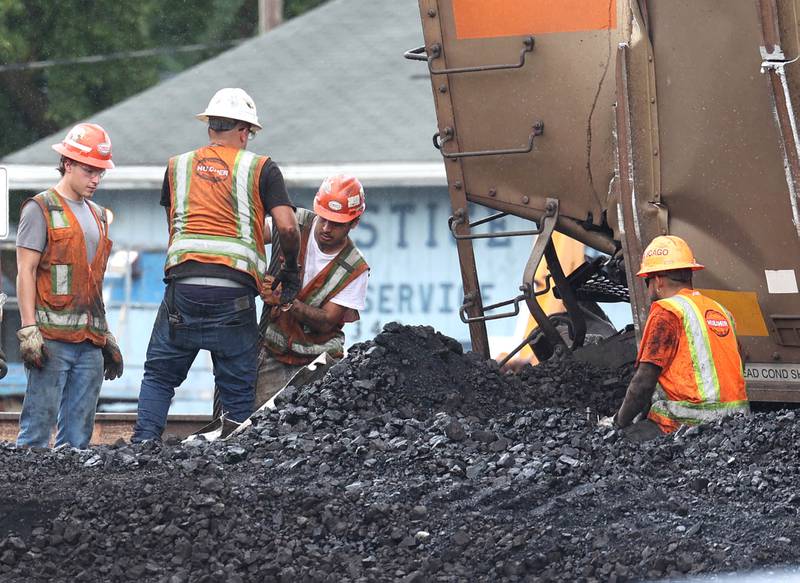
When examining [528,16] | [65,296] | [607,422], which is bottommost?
[607,422]

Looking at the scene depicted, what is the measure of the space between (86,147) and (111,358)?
1.08 meters

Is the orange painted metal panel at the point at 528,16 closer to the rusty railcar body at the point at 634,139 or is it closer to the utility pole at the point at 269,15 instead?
the rusty railcar body at the point at 634,139

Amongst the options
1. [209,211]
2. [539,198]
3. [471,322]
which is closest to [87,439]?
[209,211]

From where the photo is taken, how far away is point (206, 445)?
6.14m

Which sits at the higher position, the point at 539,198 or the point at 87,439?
the point at 539,198

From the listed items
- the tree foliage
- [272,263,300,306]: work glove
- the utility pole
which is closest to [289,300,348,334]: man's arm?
[272,263,300,306]: work glove

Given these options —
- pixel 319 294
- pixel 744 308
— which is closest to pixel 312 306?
pixel 319 294

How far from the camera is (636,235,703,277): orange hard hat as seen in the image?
20.1ft

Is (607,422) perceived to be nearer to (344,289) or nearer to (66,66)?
(344,289)

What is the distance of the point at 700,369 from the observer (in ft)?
19.8

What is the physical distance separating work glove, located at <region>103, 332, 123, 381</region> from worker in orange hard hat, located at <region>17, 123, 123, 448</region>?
0.12 meters

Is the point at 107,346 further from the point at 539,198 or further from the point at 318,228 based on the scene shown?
the point at 539,198

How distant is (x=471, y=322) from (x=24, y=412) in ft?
7.11

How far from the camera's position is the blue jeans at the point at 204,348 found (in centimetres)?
698
